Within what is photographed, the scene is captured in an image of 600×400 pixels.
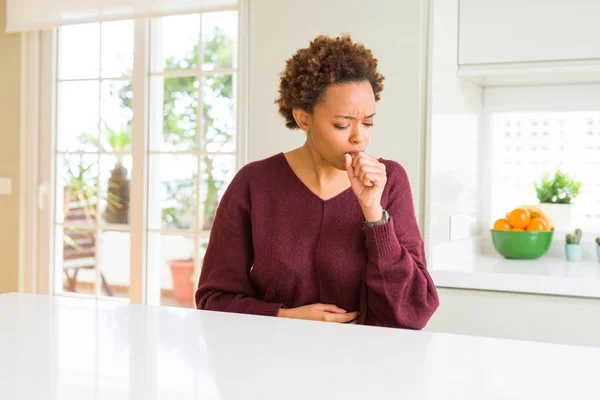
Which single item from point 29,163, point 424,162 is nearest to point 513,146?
point 424,162

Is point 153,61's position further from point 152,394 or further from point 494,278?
point 152,394

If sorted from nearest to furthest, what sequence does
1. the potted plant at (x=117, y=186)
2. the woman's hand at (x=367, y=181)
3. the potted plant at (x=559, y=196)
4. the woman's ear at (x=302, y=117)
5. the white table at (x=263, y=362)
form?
1. the white table at (x=263, y=362)
2. the woman's hand at (x=367, y=181)
3. the woman's ear at (x=302, y=117)
4. the potted plant at (x=559, y=196)
5. the potted plant at (x=117, y=186)

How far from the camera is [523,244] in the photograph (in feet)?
8.57

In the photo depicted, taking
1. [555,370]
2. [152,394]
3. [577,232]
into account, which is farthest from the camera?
[577,232]

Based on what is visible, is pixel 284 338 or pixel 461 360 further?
pixel 284 338

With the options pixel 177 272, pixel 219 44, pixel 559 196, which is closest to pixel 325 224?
pixel 559 196

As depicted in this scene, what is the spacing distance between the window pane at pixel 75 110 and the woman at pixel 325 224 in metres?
2.40

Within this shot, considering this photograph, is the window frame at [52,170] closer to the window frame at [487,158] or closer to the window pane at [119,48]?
the window frame at [487,158]

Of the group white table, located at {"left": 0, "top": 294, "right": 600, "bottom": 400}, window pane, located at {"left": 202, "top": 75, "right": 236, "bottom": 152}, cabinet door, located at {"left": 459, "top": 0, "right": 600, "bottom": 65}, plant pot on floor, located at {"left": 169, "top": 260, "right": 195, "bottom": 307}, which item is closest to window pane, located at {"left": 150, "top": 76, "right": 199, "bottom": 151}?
window pane, located at {"left": 202, "top": 75, "right": 236, "bottom": 152}

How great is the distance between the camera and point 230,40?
7.35 metres

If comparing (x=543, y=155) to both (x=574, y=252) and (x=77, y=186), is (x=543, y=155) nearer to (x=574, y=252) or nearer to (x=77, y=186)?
(x=574, y=252)

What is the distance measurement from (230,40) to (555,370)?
22.4 ft

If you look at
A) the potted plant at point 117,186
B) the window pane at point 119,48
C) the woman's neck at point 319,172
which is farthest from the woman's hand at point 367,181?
the potted plant at point 117,186

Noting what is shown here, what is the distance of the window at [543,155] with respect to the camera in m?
2.81
